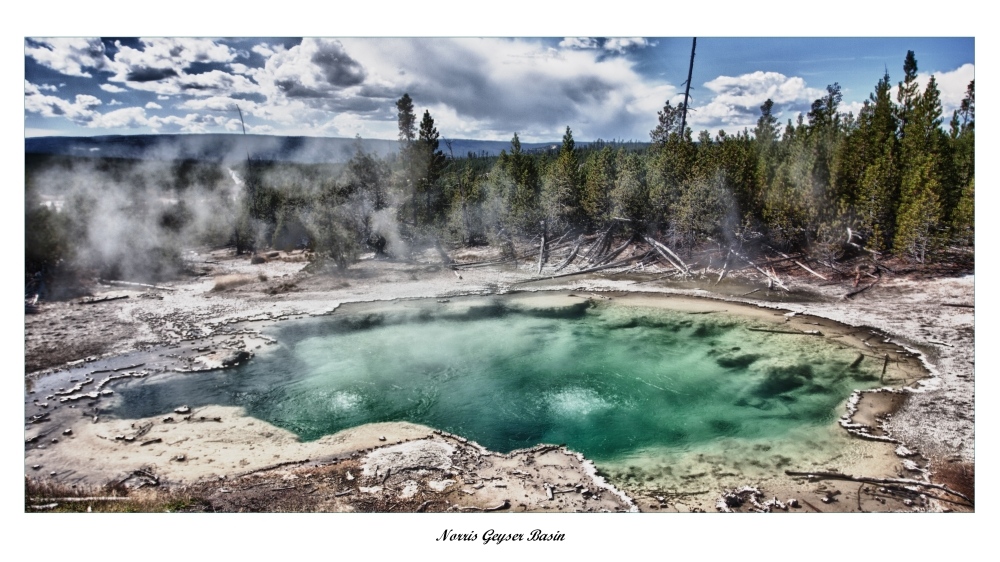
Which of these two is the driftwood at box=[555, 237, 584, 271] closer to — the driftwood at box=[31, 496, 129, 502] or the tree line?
the tree line

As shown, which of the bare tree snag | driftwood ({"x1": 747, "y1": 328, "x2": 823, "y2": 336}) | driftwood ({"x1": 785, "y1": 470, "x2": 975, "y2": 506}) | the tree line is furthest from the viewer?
the bare tree snag

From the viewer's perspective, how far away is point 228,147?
302 inches

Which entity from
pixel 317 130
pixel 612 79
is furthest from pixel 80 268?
pixel 612 79

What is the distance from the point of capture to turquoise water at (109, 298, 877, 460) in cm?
561

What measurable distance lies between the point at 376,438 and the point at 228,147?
5020 mm

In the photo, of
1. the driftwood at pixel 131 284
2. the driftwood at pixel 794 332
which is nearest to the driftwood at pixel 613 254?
the driftwood at pixel 794 332

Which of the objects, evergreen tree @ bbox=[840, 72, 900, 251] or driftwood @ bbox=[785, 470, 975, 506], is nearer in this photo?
driftwood @ bbox=[785, 470, 975, 506]

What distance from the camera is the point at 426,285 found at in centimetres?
945

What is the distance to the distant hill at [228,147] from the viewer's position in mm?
6277

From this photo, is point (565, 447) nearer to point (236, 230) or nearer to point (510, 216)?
point (510, 216)

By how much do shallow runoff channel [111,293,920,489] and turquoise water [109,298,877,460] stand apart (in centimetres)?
2

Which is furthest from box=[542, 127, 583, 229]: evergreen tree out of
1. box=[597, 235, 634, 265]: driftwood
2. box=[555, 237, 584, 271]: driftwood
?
box=[597, 235, 634, 265]: driftwood

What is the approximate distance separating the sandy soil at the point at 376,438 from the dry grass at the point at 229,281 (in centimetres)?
24
